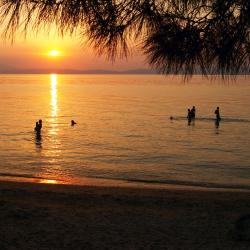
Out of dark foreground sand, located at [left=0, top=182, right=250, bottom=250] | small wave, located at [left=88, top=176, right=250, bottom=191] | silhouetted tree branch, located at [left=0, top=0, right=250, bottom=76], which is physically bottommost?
small wave, located at [left=88, top=176, right=250, bottom=191]

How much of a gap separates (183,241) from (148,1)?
3.50m

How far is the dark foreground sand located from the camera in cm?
641

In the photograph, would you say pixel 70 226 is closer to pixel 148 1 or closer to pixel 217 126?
pixel 148 1

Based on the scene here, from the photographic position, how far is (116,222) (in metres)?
7.59

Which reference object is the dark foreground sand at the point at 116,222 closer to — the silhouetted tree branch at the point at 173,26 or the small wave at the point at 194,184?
the silhouetted tree branch at the point at 173,26

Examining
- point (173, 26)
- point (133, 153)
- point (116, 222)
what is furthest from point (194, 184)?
point (173, 26)

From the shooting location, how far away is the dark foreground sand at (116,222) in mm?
6406

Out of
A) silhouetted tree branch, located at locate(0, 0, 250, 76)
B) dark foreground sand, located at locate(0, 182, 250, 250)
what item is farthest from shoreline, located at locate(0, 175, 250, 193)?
silhouetted tree branch, located at locate(0, 0, 250, 76)

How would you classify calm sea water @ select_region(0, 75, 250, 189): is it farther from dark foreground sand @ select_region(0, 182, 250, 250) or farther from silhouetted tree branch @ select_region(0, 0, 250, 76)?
silhouetted tree branch @ select_region(0, 0, 250, 76)

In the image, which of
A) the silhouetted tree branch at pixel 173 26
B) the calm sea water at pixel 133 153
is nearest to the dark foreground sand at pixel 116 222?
the silhouetted tree branch at pixel 173 26

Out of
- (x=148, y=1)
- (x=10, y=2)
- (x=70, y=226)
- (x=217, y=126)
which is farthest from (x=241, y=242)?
(x=217, y=126)

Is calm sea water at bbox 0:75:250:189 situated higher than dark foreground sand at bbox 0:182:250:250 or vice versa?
dark foreground sand at bbox 0:182:250:250

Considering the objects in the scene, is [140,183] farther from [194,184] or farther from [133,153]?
[133,153]

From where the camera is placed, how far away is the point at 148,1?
15.4 feet
